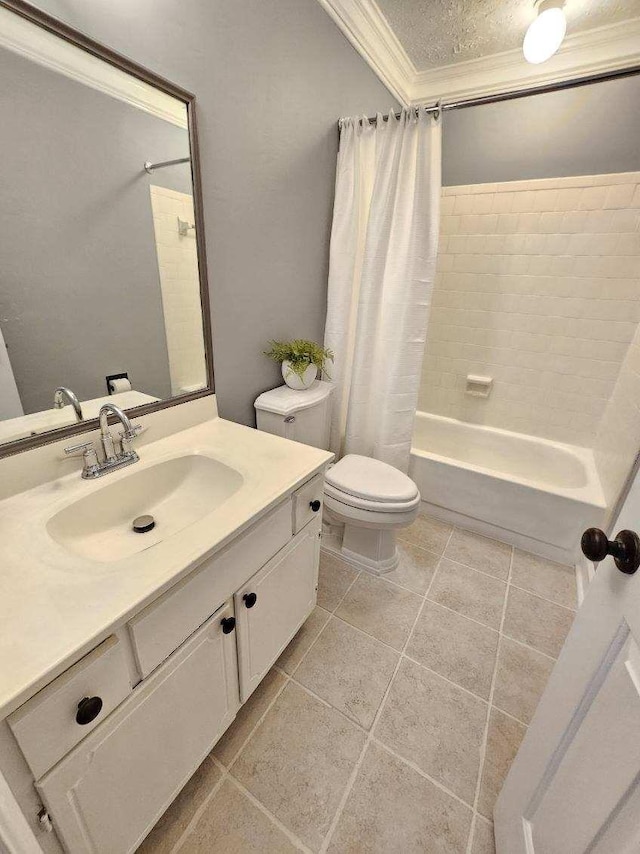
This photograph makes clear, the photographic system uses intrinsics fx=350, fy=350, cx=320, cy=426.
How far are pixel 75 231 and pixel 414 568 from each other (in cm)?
184

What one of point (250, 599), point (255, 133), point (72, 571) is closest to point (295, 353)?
point (255, 133)

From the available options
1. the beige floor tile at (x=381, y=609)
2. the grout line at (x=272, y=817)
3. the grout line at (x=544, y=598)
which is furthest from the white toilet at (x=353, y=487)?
the grout line at (x=272, y=817)

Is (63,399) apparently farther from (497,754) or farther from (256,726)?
(497,754)

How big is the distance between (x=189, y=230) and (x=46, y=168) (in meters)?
0.38

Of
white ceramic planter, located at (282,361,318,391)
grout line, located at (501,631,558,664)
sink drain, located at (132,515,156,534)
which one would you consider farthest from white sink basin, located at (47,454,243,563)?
grout line, located at (501,631,558,664)

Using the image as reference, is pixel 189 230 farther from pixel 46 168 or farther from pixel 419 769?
pixel 419 769

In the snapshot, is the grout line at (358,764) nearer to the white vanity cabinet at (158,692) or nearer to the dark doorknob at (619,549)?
the white vanity cabinet at (158,692)

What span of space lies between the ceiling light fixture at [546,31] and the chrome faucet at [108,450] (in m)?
2.10

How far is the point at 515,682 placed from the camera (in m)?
1.26

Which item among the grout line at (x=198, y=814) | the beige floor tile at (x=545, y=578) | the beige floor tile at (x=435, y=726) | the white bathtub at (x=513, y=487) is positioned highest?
the white bathtub at (x=513, y=487)

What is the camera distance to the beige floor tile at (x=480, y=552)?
5.81ft

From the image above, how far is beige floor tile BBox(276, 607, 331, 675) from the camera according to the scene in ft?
4.27

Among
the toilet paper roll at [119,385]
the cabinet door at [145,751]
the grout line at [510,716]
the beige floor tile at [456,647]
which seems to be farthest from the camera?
the beige floor tile at [456,647]

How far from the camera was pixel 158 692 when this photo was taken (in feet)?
2.34
